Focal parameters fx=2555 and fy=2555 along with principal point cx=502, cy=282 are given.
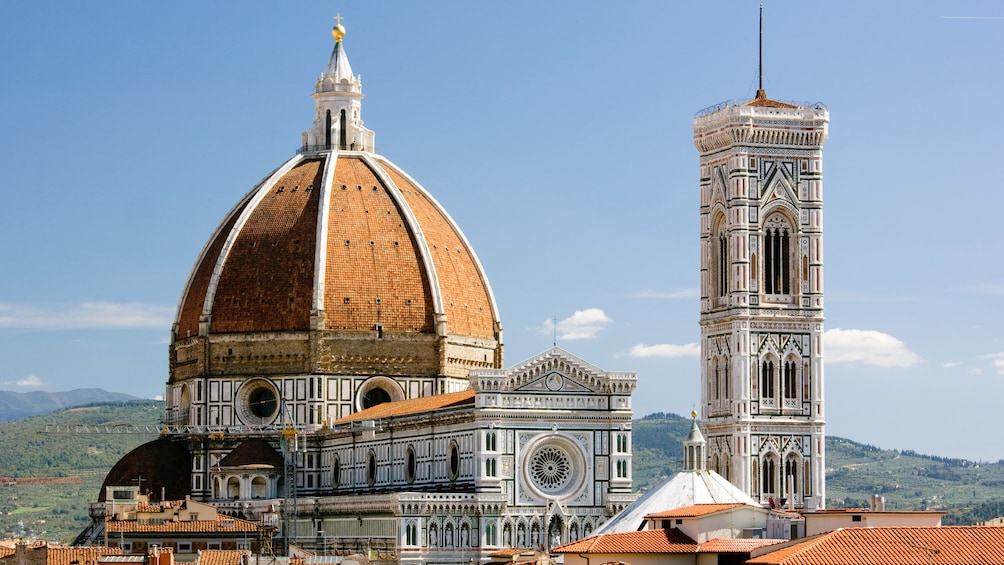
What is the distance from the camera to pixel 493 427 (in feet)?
337

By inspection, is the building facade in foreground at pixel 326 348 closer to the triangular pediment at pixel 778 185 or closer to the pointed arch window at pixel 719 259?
the pointed arch window at pixel 719 259

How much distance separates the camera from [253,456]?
116 m

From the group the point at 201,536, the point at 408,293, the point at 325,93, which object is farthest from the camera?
the point at 325,93

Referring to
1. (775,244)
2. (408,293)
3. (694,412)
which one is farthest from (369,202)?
(694,412)

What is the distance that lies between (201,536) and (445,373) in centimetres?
2725

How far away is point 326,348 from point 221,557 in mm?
38724

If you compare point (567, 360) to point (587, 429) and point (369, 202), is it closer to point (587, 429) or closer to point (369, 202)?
point (587, 429)

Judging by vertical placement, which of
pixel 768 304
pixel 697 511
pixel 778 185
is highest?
pixel 778 185

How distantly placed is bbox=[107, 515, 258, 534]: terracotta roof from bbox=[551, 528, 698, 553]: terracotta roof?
2872cm

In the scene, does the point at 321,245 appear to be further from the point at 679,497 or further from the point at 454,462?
the point at 679,497

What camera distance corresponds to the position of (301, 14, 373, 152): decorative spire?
128 metres

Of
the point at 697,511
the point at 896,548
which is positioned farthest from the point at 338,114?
the point at 896,548

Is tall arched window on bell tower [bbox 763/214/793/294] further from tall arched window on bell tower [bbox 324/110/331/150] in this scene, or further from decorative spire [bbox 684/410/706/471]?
tall arched window on bell tower [bbox 324/110/331/150]

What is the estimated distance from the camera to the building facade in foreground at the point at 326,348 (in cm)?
11181
